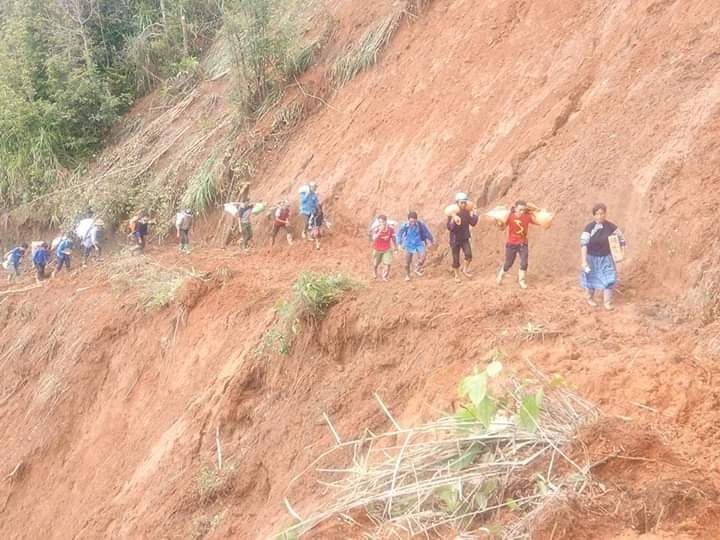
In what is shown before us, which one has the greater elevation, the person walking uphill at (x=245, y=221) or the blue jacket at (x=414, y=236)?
the blue jacket at (x=414, y=236)

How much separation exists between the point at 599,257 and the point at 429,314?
2.01 meters

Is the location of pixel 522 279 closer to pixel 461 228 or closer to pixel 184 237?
pixel 461 228

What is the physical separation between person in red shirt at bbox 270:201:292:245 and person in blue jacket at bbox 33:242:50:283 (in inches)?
208

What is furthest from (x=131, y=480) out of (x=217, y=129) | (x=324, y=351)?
(x=217, y=129)

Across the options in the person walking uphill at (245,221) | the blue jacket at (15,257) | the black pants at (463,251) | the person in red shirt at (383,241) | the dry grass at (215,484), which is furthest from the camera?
the blue jacket at (15,257)

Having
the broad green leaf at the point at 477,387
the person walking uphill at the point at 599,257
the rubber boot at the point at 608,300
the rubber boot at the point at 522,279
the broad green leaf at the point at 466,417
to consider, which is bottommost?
the rubber boot at the point at 522,279

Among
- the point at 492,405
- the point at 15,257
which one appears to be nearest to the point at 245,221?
the point at 15,257

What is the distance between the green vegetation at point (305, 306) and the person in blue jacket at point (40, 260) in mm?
8936

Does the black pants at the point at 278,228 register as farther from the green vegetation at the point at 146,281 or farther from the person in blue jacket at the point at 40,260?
the person in blue jacket at the point at 40,260

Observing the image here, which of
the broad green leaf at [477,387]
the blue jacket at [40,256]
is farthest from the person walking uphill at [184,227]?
the broad green leaf at [477,387]

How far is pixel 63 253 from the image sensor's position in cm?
1628

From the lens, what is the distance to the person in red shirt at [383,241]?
10.7 metres

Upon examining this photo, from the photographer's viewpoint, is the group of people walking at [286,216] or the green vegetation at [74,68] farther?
the green vegetation at [74,68]

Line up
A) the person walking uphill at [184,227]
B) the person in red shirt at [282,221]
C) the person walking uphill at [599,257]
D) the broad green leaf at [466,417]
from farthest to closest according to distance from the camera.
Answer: the person walking uphill at [184,227] → the person in red shirt at [282,221] → the person walking uphill at [599,257] → the broad green leaf at [466,417]
